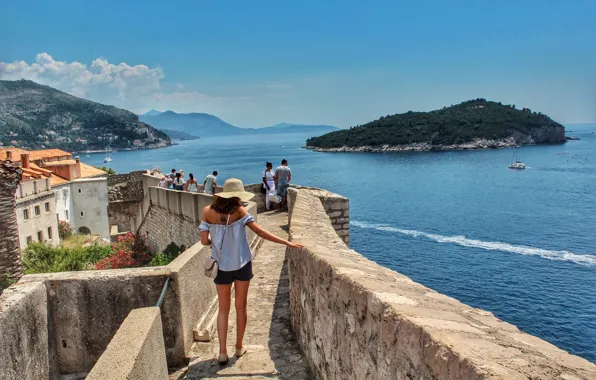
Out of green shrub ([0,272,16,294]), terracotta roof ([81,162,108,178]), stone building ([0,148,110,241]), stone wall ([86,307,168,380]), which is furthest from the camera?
terracotta roof ([81,162,108,178])

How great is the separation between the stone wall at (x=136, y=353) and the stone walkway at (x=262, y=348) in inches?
33.7

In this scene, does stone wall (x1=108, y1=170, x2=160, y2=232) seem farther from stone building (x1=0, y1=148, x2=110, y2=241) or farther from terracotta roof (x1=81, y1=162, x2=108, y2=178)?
terracotta roof (x1=81, y1=162, x2=108, y2=178)

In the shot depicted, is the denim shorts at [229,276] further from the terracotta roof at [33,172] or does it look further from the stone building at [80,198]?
the stone building at [80,198]

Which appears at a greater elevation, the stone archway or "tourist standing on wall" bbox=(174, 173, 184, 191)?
"tourist standing on wall" bbox=(174, 173, 184, 191)

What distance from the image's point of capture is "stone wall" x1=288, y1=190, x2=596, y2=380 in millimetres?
1889

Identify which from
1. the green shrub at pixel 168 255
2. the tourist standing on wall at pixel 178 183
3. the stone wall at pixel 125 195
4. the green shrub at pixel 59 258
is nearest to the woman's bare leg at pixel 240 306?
the green shrub at pixel 168 255

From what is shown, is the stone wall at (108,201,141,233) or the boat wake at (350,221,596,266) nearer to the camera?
the stone wall at (108,201,141,233)

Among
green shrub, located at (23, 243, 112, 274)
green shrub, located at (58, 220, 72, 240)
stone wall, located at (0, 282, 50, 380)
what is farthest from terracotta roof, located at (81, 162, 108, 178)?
stone wall, located at (0, 282, 50, 380)

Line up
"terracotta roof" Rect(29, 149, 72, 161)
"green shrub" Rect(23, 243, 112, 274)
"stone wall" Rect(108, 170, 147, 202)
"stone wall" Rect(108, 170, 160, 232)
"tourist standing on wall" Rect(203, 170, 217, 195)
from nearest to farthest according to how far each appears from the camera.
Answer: "tourist standing on wall" Rect(203, 170, 217, 195), "green shrub" Rect(23, 243, 112, 274), "stone wall" Rect(108, 170, 160, 232), "stone wall" Rect(108, 170, 147, 202), "terracotta roof" Rect(29, 149, 72, 161)

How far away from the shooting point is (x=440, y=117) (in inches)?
7397

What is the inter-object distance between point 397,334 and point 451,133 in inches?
6718

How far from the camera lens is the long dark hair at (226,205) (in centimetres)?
461

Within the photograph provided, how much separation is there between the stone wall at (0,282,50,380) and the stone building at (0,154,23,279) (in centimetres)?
1045

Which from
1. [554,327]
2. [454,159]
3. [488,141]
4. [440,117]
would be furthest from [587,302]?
[440,117]
